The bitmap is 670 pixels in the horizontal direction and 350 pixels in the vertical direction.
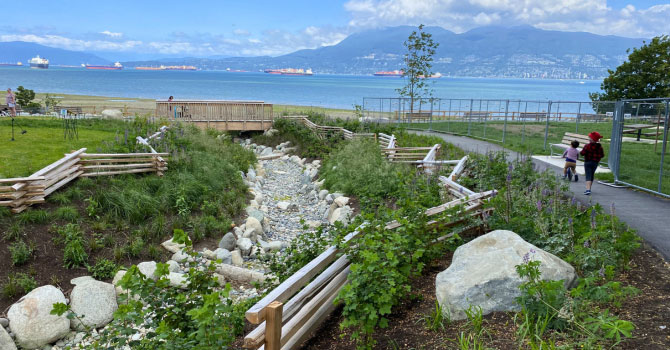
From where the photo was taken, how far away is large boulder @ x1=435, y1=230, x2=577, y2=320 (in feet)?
14.9

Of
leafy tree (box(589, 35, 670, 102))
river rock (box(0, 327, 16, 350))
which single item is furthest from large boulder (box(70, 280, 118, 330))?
leafy tree (box(589, 35, 670, 102))

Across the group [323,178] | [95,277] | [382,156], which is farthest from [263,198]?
[95,277]

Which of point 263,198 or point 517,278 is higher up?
point 517,278

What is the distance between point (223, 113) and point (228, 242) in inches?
654

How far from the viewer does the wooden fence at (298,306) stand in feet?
12.8

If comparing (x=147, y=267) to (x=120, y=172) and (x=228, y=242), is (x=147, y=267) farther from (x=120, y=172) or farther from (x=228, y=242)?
(x=120, y=172)

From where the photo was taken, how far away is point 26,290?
7062 mm

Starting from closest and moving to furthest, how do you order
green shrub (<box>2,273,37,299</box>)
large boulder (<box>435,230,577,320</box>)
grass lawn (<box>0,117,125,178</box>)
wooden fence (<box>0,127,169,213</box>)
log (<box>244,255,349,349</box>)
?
log (<box>244,255,349,349</box>) → large boulder (<box>435,230,577,320</box>) → green shrub (<box>2,273,37,299</box>) → wooden fence (<box>0,127,169,213</box>) → grass lawn (<box>0,117,125,178</box>)

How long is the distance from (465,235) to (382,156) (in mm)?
7403

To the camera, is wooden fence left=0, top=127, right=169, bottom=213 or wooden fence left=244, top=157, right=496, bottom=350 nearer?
wooden fence left=244, top=157, right=496, bottom=350

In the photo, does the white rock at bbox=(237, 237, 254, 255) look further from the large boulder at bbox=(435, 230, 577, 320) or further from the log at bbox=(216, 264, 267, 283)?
the large boulder at bbox=(435, 230, 577, 320)

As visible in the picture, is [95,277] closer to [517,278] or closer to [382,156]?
[517,278]

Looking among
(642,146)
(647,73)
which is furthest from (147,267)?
(647,73)

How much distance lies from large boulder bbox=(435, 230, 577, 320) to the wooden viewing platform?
2079 cm
